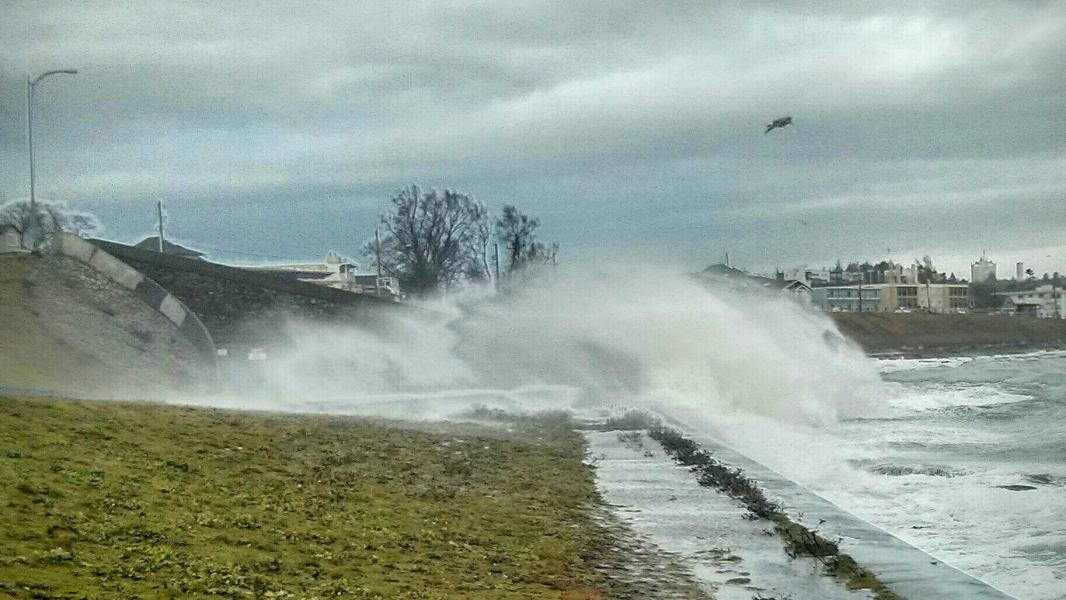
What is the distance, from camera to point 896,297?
188750 millimetres

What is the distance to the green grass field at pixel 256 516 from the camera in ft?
34.0

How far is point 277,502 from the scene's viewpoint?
14891 millimetres

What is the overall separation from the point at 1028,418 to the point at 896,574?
1190 inches

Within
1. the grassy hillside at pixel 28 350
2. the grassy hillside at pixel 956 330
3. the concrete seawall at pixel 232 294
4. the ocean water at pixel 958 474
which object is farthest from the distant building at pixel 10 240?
the grassy hillside at pixel 956 330

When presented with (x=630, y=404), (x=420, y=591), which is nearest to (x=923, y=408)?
(x=630, y=404)

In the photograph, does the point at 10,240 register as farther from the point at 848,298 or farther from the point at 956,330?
the point at 848,298

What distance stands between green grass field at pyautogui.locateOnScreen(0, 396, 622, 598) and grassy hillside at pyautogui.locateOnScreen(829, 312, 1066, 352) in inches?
4323

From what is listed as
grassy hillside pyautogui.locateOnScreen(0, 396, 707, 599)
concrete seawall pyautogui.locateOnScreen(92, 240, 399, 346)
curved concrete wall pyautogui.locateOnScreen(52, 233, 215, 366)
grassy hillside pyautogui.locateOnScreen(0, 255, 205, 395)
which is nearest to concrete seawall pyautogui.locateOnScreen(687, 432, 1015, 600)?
grassy hillside pyautogui.locateOnScreen(0, 396, 707, 599)

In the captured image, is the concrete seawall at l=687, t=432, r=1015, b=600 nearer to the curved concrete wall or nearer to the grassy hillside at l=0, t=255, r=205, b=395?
the grassy hillside at l=0, t=255, r=205, b=395

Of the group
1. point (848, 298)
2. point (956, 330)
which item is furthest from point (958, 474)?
point (848, 298)

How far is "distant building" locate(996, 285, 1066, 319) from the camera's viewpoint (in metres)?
134

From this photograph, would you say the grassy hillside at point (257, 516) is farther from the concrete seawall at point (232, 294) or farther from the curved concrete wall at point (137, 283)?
the concrete seawall at point (232, 294)

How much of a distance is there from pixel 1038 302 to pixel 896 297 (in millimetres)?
46468

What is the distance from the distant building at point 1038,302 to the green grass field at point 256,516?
Result: 12644 centimetres
